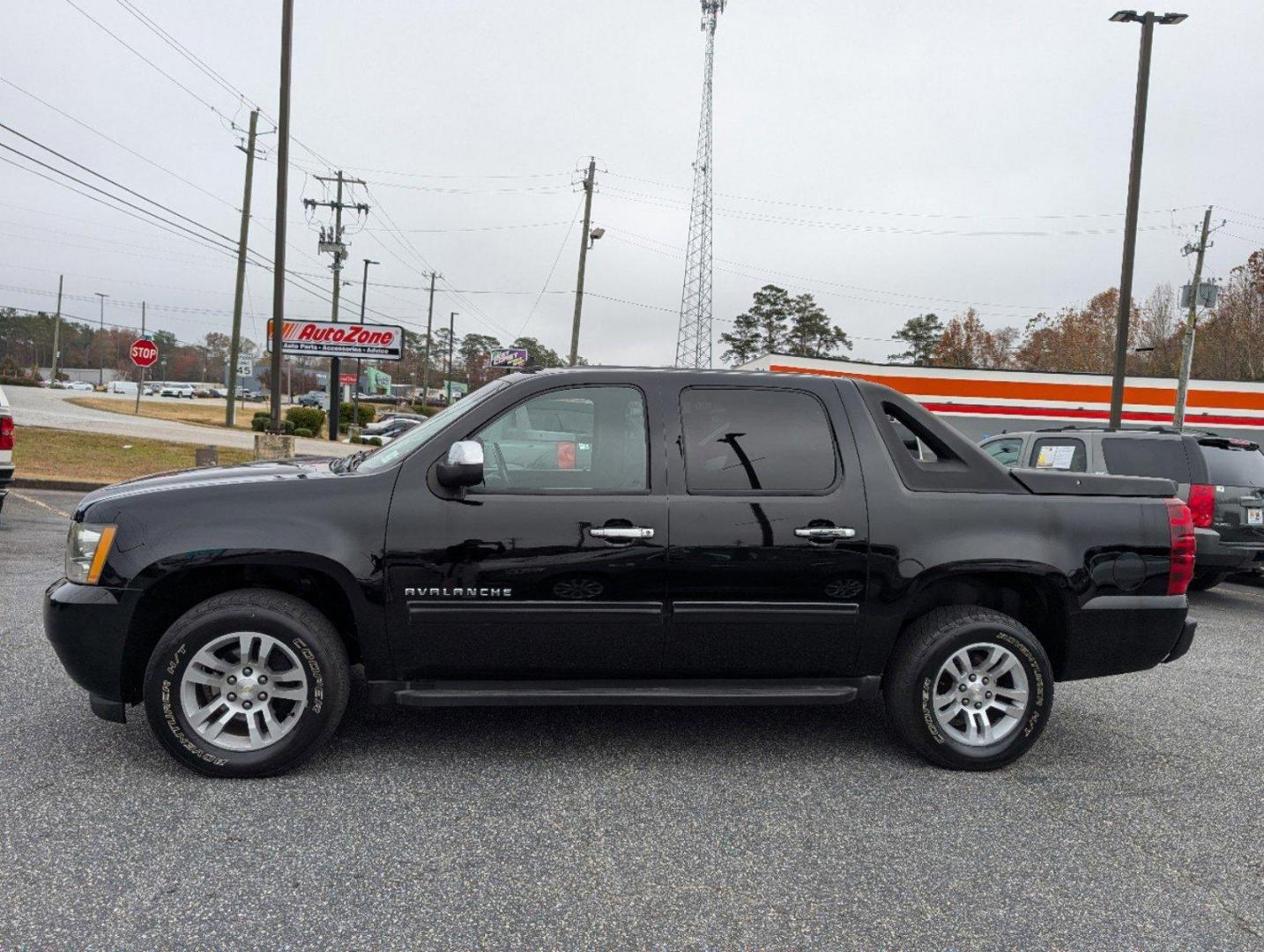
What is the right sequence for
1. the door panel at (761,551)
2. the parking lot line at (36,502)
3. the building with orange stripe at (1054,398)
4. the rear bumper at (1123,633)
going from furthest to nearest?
the building with orange stripe at (1054,398) < the parking lot line at (36,502) < the rear bumper at (1123,633) < the door panel at (761,551)

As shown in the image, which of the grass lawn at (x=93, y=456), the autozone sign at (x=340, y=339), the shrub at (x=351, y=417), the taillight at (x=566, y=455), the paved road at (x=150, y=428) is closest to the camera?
the taillight at (x=566, y=455)

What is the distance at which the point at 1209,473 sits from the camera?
327 inches

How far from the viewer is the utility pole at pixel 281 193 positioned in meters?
18.8

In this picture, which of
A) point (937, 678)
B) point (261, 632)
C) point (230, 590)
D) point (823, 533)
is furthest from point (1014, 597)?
point (230, 590)

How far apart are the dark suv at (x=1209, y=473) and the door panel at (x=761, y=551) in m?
4.83

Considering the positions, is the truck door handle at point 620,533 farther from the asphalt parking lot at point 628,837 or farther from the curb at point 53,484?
the curb at point 53,484

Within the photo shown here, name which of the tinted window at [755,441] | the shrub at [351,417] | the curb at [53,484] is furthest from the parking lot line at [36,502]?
the shrub at [351,417]

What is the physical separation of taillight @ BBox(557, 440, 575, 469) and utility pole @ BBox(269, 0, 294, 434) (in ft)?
54.8

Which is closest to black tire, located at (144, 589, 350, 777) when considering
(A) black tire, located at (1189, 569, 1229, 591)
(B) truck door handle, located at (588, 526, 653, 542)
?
(B) truck door handle, located at (588, 526, 653, 542)

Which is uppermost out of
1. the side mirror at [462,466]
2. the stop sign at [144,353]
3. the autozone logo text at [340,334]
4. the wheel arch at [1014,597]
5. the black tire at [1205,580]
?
the autozone logo text at [340,334]

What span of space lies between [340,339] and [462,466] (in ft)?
111

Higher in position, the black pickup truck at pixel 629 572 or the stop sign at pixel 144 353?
the stop sign at pixel 144 353

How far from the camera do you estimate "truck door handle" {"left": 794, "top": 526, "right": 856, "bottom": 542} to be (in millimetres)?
3883

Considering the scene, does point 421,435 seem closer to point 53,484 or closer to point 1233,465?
point 1233,465
